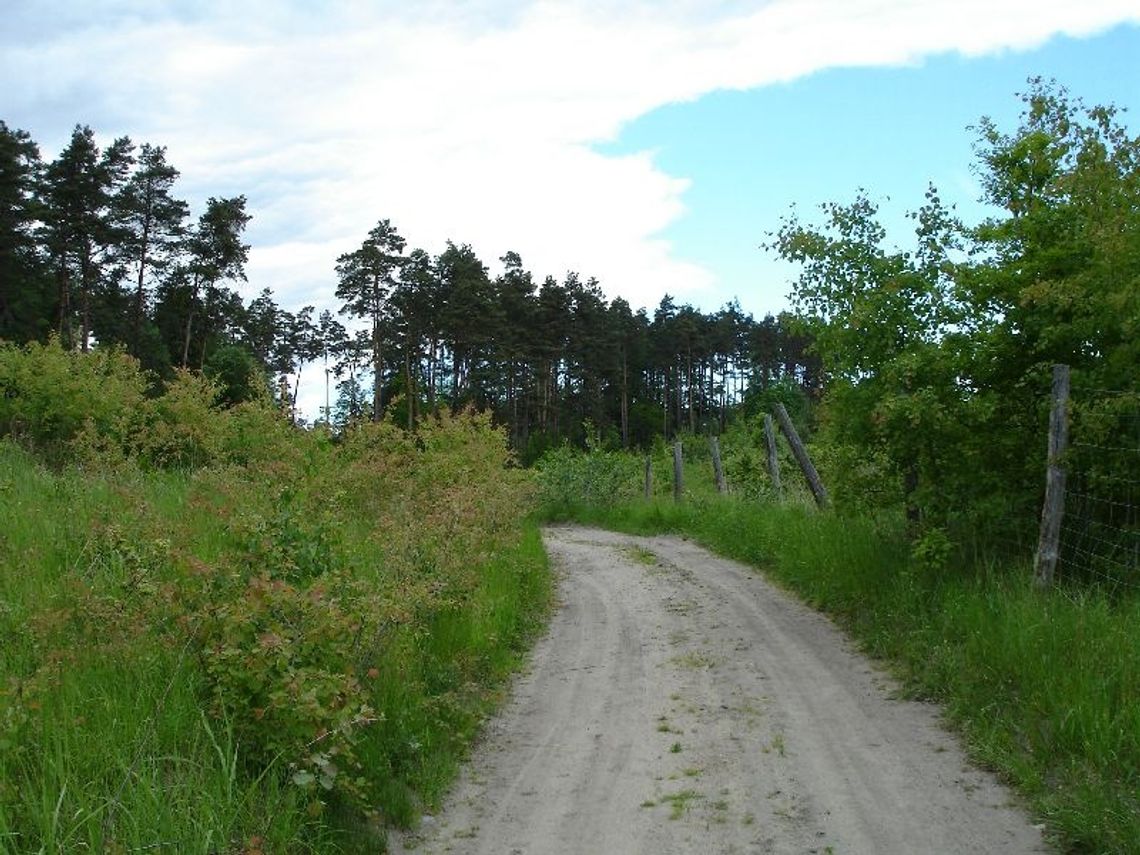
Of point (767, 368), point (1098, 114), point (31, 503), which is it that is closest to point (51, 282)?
point (31, 503)

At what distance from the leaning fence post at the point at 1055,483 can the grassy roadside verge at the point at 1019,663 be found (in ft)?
0.73

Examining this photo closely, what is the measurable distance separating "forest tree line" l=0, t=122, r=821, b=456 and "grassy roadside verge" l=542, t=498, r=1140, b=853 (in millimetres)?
9321

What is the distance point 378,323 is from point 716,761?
5486 cm

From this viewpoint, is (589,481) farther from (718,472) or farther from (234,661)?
(234,661)

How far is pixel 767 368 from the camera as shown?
297ft

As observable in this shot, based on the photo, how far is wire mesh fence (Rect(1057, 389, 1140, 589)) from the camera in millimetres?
7074

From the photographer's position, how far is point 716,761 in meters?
5.88

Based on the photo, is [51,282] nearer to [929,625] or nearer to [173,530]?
[173,530]

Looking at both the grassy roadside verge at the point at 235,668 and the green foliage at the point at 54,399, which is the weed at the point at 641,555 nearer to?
the grassy roadside verge at the point at 235,668

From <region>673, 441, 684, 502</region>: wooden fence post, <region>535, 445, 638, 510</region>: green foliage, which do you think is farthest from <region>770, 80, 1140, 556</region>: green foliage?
<region>535, 445, 638, 510</region>: green foliage

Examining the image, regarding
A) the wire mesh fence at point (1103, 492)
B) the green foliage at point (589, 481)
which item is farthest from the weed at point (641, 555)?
the green foliage at point (589, 481)

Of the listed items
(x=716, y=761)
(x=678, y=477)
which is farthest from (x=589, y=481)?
(x=716, y=761)

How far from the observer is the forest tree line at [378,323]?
42531mm

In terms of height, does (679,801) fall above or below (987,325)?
below
